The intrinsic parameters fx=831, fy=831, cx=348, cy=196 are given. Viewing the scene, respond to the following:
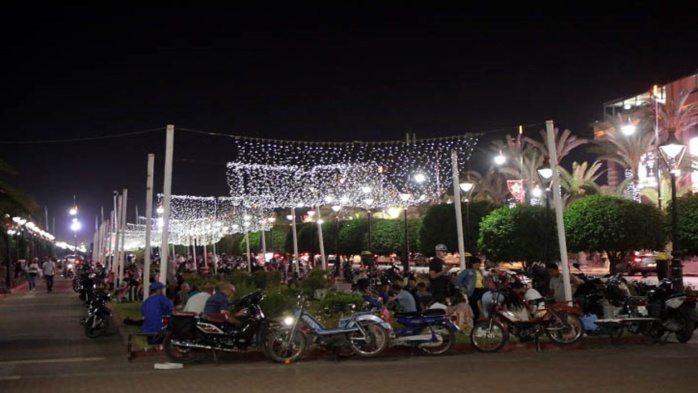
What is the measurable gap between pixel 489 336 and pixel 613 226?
21.5 meters

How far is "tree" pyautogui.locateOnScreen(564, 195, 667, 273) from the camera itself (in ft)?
108

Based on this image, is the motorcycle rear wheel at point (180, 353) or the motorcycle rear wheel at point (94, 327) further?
the motorcycle rear wheel at point (94, 327)

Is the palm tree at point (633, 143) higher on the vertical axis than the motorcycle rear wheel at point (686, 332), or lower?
higher

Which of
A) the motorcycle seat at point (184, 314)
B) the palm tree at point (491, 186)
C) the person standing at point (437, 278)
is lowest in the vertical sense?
the motorcycle seat at point (184, 314)

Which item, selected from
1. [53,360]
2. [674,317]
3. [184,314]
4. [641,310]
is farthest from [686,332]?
[53,360]

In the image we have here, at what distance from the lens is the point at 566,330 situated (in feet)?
48.1

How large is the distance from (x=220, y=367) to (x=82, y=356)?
3.44 meters

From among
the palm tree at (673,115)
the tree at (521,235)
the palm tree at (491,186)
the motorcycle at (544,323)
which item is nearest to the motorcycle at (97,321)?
the motorcycle at (544,323)

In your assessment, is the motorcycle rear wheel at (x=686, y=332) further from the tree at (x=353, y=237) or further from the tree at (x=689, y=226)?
the tree at (x=353, y=237)

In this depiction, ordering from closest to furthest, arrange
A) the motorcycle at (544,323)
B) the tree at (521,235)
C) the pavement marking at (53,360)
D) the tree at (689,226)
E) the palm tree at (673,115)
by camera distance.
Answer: the pavement marking at (53,360) < the motorcycle at (544,323) < the tree at (689,226) < the tree at (521,235) < the palm tree at (673,115)

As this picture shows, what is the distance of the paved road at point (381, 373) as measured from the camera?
10719 millimetres

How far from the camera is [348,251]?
2328 inches

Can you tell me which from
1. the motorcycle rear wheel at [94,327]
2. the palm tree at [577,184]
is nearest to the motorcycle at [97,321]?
the motorcycle rear wheel at [94,327]

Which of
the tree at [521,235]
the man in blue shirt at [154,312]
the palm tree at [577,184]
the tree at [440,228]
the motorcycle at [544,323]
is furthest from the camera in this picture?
the palm tree at [577,184]
